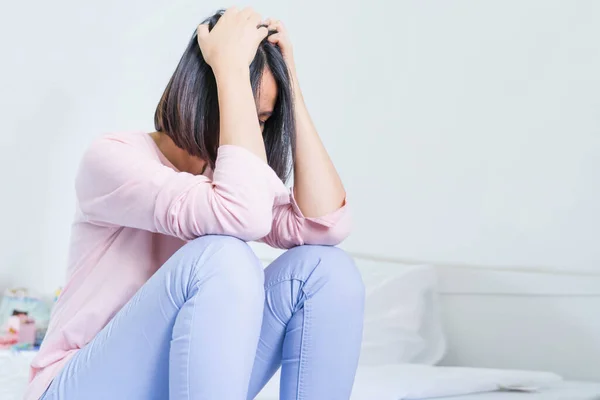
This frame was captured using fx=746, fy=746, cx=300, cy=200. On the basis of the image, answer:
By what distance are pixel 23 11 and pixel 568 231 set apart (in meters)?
2.20

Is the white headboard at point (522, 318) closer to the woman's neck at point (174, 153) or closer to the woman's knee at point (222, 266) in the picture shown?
the woman's neck at point (174, 153)

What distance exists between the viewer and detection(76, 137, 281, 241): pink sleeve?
98 cm

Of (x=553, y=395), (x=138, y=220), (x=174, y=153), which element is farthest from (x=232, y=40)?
(x=553, y=395)

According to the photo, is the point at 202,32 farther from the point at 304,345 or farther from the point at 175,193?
the point at 304,345

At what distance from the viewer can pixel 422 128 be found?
2.12 meters

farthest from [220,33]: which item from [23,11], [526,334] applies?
[23,11]

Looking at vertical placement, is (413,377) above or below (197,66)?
below

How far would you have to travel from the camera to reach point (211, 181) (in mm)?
1062

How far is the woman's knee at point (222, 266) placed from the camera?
0.91 meters

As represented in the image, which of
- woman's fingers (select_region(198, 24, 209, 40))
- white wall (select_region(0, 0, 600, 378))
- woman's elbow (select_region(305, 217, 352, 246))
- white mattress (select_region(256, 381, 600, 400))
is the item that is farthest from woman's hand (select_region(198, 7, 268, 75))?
white wall (select_region(0, 0, 600, 378))

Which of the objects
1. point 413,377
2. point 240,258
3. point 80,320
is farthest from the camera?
point 413,377

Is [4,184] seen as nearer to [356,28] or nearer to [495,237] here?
[356,28]

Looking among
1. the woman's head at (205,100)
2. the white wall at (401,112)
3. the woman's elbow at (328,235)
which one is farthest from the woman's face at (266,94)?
the white wall at (401,112)

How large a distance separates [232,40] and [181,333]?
18.9 inches
